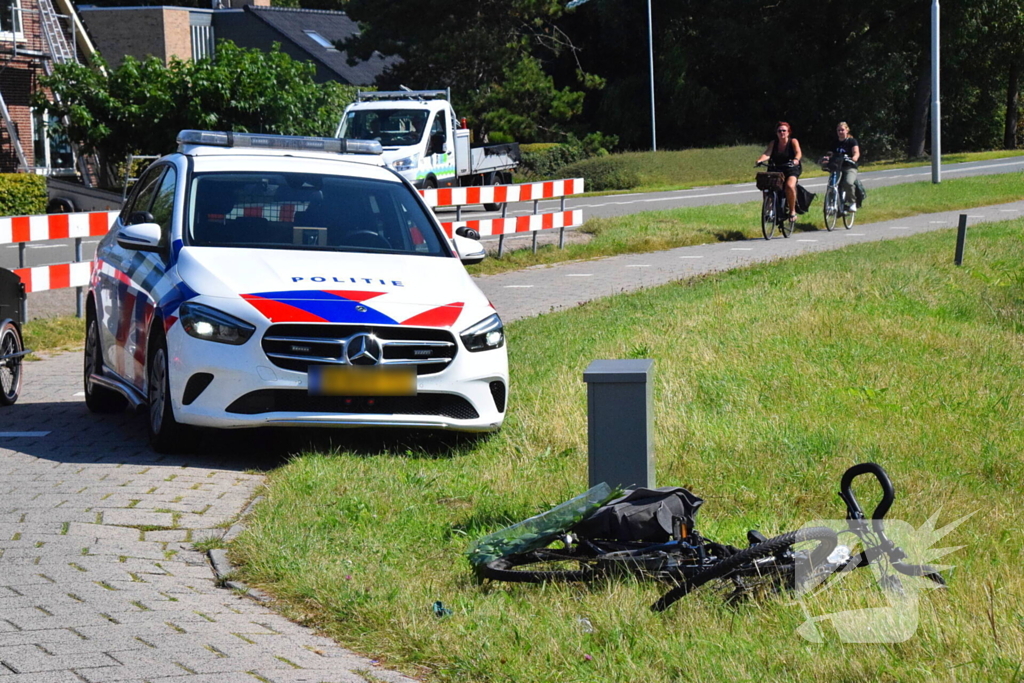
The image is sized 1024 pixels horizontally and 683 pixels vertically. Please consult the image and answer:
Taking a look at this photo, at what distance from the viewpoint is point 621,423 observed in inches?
218

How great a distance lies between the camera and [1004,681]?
3.82 m

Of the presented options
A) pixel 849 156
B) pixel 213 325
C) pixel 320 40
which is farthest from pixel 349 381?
pixel 320 40

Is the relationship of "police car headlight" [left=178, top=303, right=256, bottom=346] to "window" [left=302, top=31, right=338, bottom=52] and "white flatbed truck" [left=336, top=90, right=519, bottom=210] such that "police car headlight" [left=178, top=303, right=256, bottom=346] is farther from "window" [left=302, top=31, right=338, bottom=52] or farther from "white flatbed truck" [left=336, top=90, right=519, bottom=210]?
"window" [left=302, top=31, right=338, bottom=52]

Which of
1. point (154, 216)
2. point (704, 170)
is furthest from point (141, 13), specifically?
point (154, 216)

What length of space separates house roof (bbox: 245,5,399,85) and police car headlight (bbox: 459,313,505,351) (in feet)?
171

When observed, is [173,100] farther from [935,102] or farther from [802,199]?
[935,102]

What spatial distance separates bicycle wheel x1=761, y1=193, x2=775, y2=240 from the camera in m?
21.3

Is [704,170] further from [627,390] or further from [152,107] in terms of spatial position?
[627,390]

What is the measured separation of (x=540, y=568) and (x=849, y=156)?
18500mm

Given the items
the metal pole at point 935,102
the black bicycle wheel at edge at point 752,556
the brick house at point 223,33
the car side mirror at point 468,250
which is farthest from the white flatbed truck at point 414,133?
the brick house at point 223,33

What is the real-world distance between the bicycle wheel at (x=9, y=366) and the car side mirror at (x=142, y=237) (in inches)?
61.8

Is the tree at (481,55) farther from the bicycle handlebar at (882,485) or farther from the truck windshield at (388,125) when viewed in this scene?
the bicycle handlebar at (882,485)

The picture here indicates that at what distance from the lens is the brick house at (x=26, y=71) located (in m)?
37.4

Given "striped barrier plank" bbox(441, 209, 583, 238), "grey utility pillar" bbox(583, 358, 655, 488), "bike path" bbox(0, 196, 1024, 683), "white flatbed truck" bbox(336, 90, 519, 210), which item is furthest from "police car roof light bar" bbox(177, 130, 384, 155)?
"white flatbed truck" bbox(336, 90, 519, 210)
